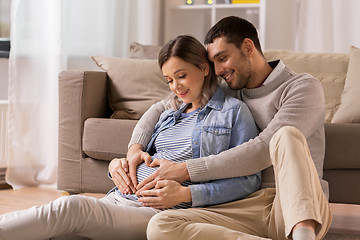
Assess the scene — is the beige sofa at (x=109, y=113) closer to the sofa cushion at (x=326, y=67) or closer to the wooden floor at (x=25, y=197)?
the sofa cushion at (x=326, y=67)

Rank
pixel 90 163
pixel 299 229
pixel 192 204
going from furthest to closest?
pixel 90 163, pixel 192 204, pixel 299 229

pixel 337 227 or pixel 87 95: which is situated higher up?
pixel 87 95

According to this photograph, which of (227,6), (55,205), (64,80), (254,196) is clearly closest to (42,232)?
(55,205)

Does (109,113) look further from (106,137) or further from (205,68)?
(205,68)

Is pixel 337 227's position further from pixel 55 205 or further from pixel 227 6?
pixel 227 6

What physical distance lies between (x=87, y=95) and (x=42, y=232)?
4.08ft

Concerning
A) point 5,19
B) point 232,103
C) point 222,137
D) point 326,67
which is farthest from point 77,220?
point 5,19

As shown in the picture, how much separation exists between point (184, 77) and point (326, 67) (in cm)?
121

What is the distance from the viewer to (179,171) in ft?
5.88

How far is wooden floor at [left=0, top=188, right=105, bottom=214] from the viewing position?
2888mm

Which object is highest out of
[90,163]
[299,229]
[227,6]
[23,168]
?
[227,6]

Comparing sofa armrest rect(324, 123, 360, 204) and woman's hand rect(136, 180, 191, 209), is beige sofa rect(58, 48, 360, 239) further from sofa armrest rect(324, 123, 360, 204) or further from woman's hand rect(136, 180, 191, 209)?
woman's hand rect(136, 180, 191, 209)

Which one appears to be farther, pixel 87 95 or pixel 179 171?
pixel 87 95

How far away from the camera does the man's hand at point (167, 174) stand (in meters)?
1.79
